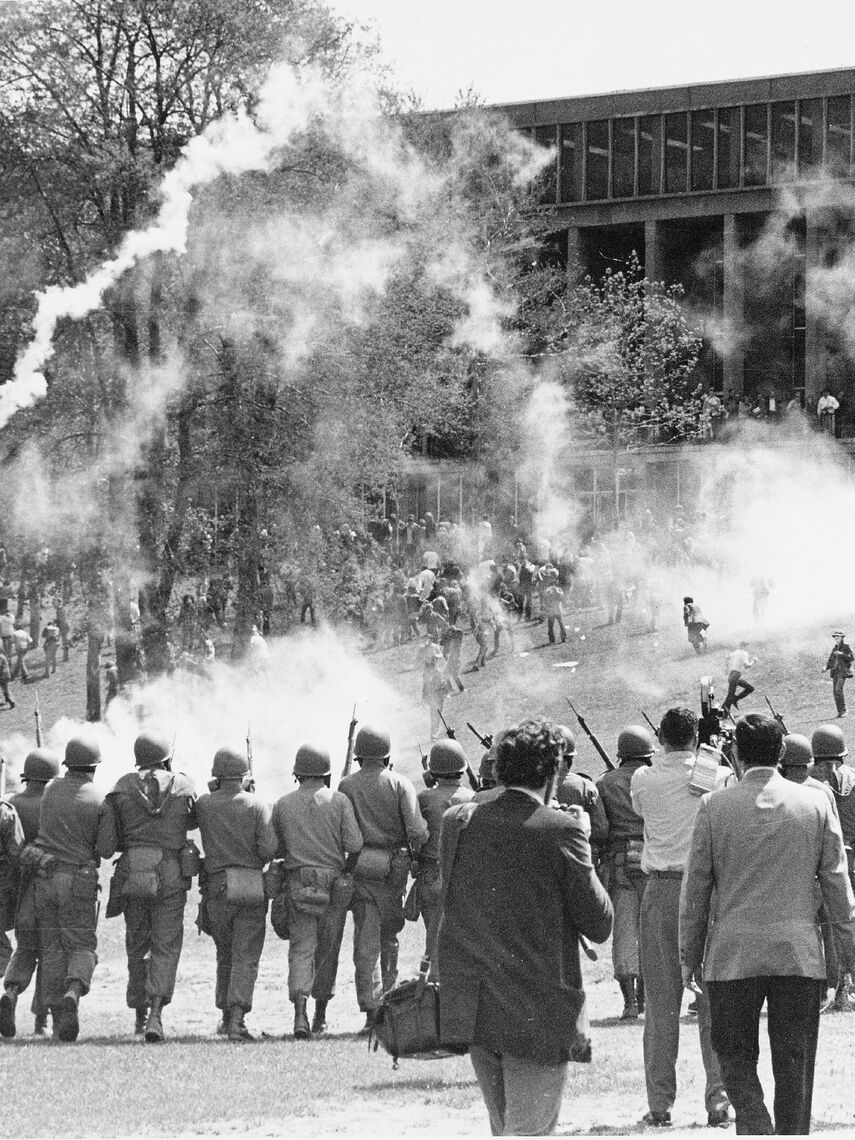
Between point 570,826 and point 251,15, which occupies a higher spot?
point 251,15

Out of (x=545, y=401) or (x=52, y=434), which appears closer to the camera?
(x=52, y=434)

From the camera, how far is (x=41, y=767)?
13.0 meters

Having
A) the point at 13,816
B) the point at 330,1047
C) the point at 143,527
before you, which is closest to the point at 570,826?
the point at 330,1047

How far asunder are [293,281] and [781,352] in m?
28.7

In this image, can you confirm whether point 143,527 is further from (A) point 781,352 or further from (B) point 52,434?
(A) point 781,352

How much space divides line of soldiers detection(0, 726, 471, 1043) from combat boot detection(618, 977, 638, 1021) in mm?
1209

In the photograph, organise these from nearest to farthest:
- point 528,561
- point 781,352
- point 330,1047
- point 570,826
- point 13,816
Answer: point 570,826 < point 330,1047 < point 13,816 < point 528,561 < point 781,352

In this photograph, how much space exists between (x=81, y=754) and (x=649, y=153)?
4804 centimetres

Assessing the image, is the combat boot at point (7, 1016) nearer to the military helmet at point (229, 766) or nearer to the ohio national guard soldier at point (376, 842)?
the military helmet at point (229, 766)

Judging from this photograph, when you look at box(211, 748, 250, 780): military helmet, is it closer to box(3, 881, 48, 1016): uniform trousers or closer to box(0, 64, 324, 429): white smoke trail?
box(3, 881, 48, 1016): uniform trousers

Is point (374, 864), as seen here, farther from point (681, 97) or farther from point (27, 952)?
point (681, 97)

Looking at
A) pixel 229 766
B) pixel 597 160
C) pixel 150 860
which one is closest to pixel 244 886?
pixel 150 860

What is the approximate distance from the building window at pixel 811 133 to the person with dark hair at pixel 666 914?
153ft

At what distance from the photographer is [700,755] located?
30.7ft
